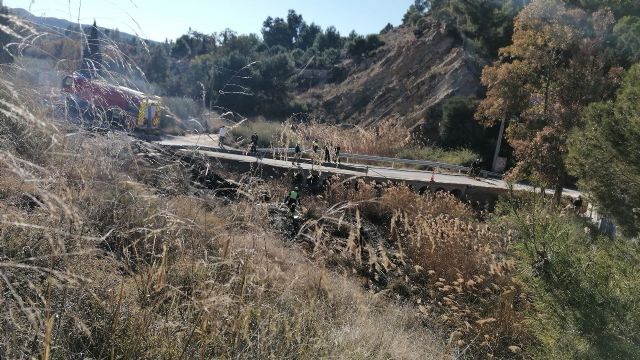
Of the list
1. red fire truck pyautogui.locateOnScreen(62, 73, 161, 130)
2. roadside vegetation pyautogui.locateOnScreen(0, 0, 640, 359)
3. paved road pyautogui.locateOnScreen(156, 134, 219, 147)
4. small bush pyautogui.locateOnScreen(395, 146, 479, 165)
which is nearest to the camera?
roadside vegetation pyautogui.locateOnScreen(0, 0, 640, 359)

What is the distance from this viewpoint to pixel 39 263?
2928 millimetres

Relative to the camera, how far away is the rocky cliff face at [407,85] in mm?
34219

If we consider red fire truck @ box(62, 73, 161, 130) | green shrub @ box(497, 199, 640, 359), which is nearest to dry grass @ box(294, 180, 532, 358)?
green shrub @ box(497, 199, 640, 359)

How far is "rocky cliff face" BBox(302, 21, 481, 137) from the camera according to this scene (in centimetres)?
3422

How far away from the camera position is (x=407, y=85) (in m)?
38.0

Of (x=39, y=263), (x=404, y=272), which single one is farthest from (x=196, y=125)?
(x=404, y=272)

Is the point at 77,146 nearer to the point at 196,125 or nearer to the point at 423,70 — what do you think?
the point at 196,125

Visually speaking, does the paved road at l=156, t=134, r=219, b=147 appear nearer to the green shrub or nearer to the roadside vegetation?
the roadside vegetation

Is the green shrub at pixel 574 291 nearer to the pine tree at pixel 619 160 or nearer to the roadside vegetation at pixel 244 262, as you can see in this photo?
the roadside vegetation at pixel 244 262

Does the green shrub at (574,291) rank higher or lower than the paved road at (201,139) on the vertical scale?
lower

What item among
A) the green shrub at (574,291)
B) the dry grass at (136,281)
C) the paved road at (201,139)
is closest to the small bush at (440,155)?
the paved road at (201,139)

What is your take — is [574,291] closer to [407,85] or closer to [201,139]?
[201,139]

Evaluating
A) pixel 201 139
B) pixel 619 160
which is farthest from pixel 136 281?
pixel 619 160

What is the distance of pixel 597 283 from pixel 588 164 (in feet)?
8.27
